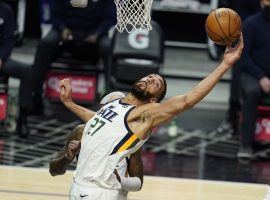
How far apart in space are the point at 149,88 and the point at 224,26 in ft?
2.12

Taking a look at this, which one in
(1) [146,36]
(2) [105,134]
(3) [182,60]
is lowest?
(3) [182,60]

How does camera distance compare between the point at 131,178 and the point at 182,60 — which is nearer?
the point at 131,178

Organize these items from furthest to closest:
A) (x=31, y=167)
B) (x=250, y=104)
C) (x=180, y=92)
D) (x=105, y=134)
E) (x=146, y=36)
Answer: (x=180, y=92) < (x=146, y=36) < (x=250, y=104) < (x=31, y=167) < (x=105, y=134)

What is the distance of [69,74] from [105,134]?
16.3ft

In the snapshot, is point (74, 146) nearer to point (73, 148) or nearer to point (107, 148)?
point (73, 148)

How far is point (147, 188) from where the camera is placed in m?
9.24

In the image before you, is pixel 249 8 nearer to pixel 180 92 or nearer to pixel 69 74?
pixel 180 92

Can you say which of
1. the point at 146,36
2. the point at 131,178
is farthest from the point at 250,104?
the point at 131,178

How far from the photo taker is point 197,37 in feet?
46.3

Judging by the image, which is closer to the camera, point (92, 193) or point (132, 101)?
point (92, 193)

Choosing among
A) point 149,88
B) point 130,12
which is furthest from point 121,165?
point 130,12

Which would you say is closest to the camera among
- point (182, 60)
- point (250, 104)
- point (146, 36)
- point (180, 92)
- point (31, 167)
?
point (31, 167)

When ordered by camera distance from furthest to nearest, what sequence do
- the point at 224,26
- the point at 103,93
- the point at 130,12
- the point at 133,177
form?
the point at 103,93 < the point at 130,12 < the point at 133,177 < the point at 224,26

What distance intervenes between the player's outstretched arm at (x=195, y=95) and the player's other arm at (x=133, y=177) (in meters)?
0.43
